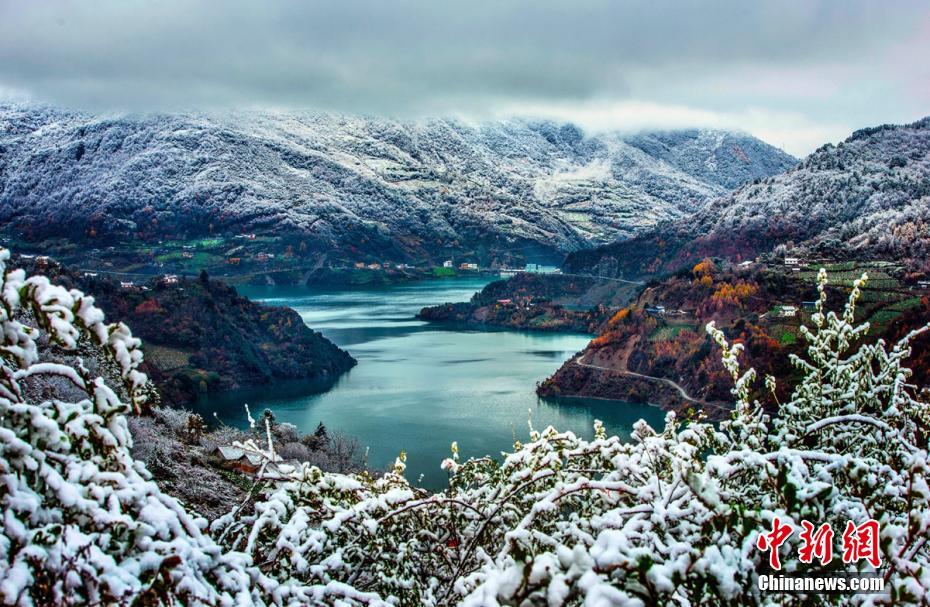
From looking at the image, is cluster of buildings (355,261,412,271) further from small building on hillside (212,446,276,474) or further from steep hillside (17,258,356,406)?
small building on hillside (212,446,276,474)

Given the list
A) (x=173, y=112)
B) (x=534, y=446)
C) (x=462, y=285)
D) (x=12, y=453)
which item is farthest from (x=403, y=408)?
(x=173, y=112)

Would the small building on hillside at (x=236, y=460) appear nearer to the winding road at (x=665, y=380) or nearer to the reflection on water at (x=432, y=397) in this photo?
the reflection on water at (x=432, y=397)

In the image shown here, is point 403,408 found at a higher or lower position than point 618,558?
lower

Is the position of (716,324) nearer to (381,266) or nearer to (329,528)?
(329,528)

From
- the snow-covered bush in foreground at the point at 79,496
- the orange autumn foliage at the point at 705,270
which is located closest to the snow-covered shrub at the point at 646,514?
the snow-covered bush in foreground at the point at 79,496

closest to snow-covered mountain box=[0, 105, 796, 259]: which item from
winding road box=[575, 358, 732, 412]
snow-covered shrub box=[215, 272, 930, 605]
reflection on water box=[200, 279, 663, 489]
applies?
reflection on water box=[200, 279, 663, 489]

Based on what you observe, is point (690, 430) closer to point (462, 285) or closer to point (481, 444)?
point (481, 444)
